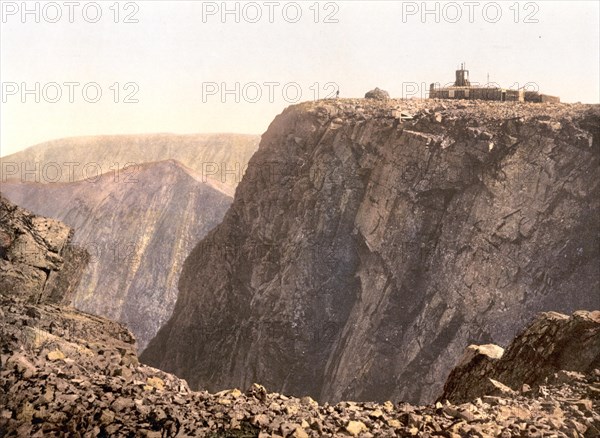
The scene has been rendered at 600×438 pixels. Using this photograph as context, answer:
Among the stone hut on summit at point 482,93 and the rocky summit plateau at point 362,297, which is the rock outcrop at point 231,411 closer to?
the rocky summit plateau at point 362,297

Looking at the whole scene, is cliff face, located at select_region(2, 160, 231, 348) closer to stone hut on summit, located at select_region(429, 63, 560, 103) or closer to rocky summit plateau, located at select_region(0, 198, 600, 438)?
stone hut on summit, located at select_region(429, 63, 560, 103)

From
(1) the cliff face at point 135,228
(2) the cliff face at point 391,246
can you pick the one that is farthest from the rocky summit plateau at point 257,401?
(1) the cliff face at point 135,228

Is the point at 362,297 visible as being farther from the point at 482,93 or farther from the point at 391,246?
the point at 482,93

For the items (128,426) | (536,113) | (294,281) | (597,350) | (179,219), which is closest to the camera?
(128,426)

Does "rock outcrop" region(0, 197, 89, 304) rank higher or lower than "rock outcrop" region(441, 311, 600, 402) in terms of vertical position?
higher

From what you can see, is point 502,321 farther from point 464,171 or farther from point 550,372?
point 550,372

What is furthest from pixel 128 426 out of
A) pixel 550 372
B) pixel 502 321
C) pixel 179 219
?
pixel 179 219

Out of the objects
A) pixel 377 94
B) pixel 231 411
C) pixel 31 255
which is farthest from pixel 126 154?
pixel 231 411

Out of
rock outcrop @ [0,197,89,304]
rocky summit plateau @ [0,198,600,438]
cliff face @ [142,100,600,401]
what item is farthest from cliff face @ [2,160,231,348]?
rocky summit plateau @ [0,198,600,438]
